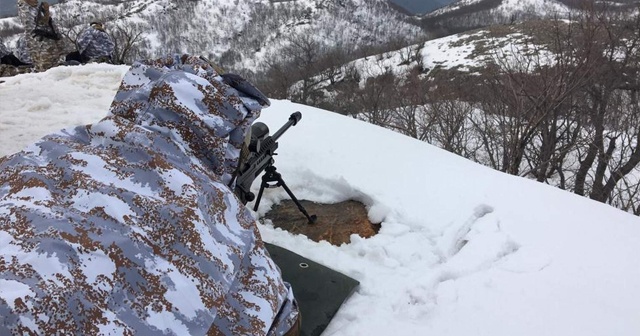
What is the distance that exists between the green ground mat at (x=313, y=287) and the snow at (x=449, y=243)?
7 centimetres

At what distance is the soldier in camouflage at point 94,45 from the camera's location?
8961mm

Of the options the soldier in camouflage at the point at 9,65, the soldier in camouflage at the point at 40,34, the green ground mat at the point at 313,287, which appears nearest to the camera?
the green ground mat at the point at 313,287

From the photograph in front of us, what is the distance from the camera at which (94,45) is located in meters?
8.98

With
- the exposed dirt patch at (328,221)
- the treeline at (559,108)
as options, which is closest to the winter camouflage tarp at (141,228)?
the exposed dirt patch at (328,221)

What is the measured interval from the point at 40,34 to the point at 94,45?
5.04 ft

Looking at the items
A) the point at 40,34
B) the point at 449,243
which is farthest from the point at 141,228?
the point at 40,34

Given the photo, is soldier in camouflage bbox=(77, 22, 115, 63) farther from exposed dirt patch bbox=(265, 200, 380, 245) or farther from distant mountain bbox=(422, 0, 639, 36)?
distant mountain bbox=(422, 0, 639, 36)

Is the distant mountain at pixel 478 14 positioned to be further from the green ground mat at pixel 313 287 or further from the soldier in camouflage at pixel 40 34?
the green ground mat at pixel 313 287

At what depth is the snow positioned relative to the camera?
234 cm

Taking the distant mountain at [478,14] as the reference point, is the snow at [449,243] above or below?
above

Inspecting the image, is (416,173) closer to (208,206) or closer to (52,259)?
(208,206)

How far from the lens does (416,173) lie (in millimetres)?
3975

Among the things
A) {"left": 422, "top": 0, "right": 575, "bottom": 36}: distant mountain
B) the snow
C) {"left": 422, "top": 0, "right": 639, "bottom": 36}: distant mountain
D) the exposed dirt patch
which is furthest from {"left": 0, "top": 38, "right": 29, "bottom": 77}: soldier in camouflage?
{"left": 422, "top": 0, "right": 575, "bottom": 36}: distant mountain

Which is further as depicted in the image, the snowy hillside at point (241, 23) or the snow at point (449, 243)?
the snowy hillside at point (241, 23)
